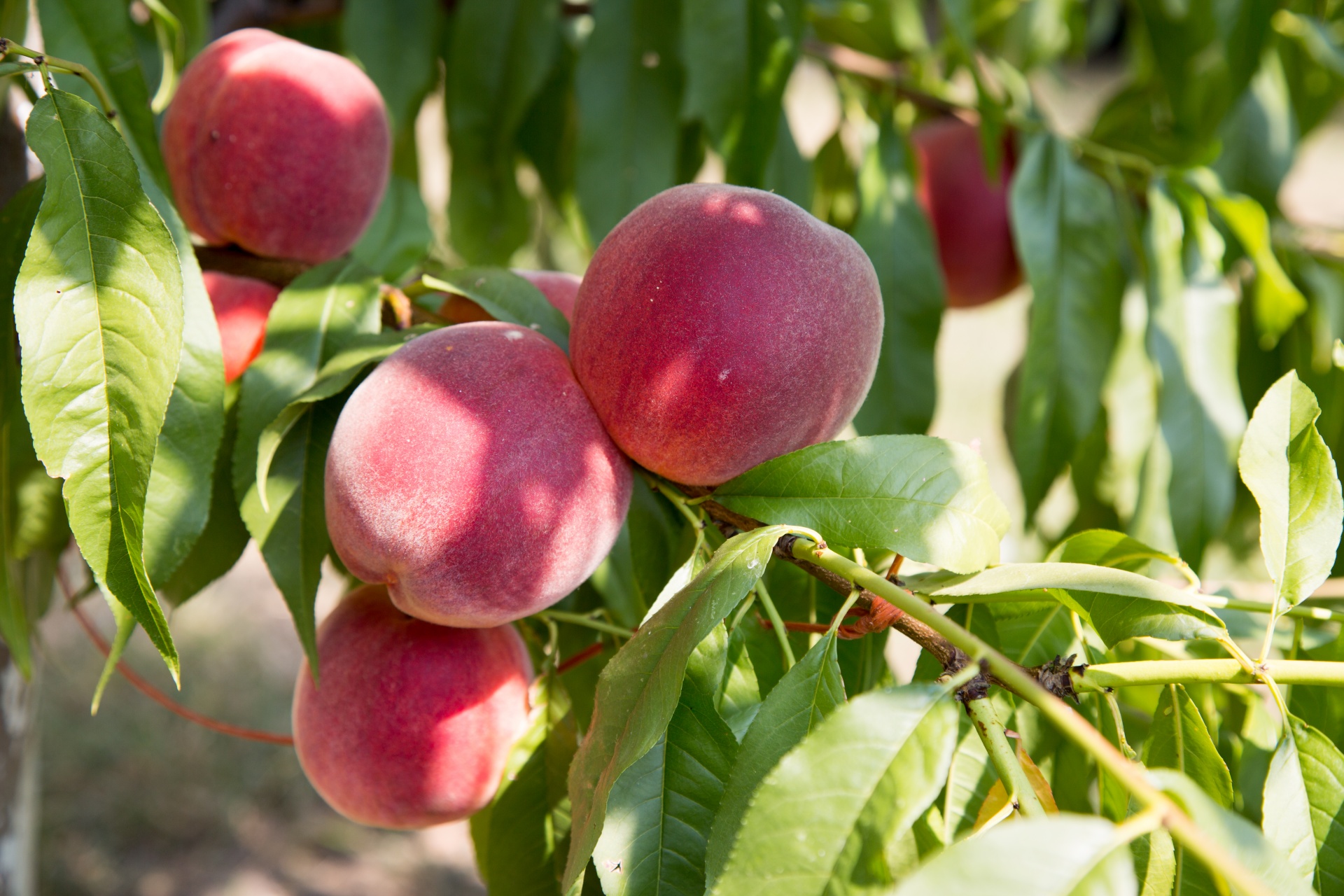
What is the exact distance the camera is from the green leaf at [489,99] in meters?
1.04

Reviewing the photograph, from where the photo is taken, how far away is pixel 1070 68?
17.6ft

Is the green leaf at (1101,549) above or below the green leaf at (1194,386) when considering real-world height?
above

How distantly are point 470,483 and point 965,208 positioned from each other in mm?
971

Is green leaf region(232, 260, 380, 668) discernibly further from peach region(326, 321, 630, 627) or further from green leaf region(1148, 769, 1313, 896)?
green leaf region(1148, 769, 1313, 896)

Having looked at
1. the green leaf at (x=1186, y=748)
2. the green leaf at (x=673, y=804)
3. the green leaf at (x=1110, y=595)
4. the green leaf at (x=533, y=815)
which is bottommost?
the green leaf at (x=533, y=815)

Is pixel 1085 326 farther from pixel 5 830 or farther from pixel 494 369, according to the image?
pixel 5 830

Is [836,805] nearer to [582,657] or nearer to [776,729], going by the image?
[776,729]

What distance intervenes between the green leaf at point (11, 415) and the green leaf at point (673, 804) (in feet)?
1.39

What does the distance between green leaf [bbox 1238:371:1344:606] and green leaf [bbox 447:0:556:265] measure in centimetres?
77

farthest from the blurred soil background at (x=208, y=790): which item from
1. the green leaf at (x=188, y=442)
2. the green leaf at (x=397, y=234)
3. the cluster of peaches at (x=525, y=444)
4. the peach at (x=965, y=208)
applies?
the green leaf at (x=188, y=442)

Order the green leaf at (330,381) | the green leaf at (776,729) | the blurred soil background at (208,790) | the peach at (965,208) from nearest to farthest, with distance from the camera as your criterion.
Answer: the green leaf at (776,729) < the green leaf at (330,381) < the peach at (965,208) < the blurred soil background at (208,790)

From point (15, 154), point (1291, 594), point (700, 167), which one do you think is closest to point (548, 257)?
point (700, 167)

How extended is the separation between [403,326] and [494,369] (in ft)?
0.61

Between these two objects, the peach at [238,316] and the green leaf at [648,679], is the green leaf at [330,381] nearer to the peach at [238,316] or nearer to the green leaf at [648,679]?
the peach at [238,316]
